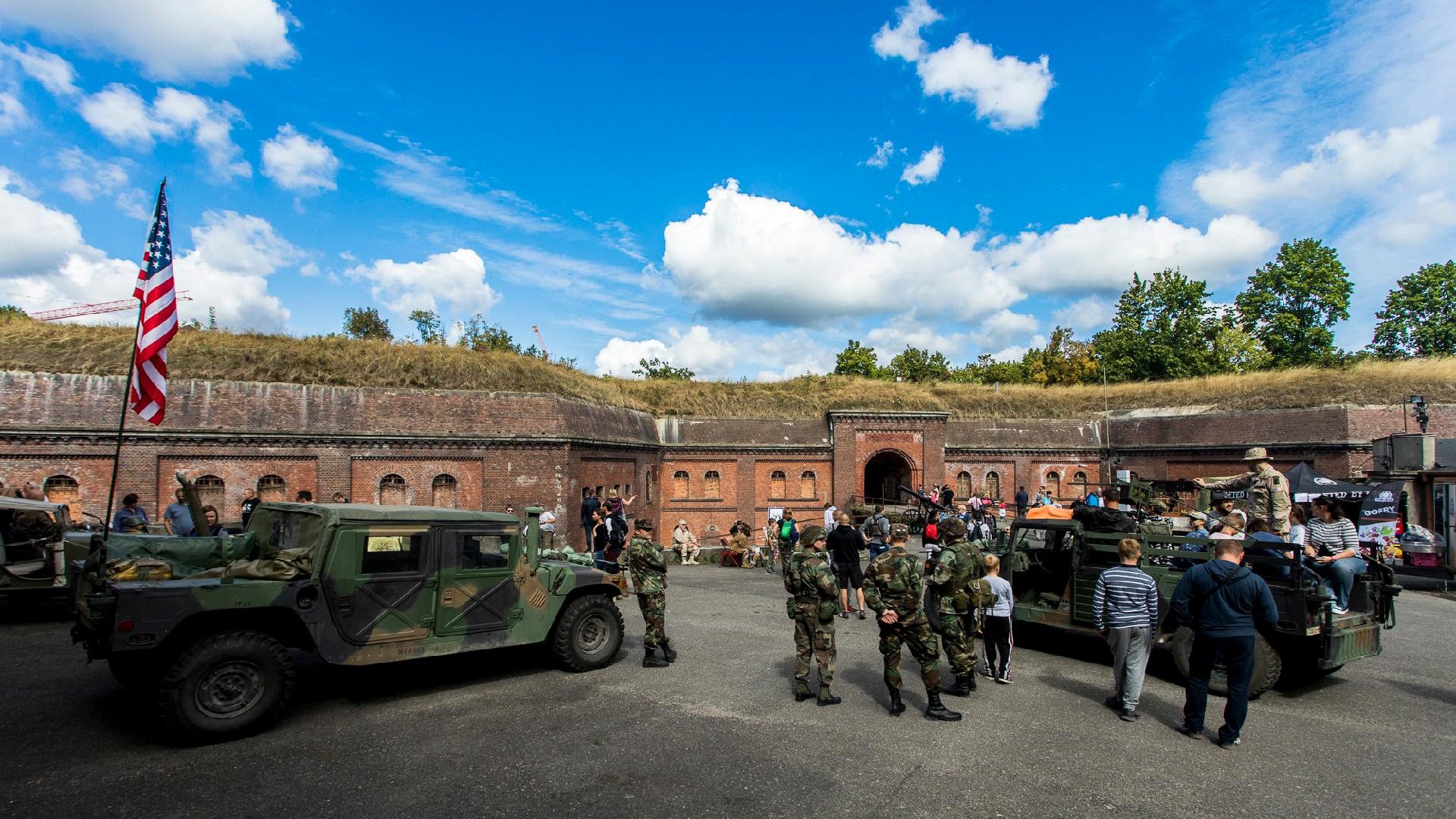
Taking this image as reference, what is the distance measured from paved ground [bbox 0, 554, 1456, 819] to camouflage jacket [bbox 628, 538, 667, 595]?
1002mm

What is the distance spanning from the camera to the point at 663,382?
30484mm

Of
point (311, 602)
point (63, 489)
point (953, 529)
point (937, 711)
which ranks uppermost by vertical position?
point (63, 489)

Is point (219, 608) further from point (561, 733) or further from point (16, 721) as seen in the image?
point (561, 733)

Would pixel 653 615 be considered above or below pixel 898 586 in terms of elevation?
below

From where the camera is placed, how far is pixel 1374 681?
322 inches

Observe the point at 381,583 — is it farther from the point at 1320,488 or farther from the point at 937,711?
the point at 1320,488

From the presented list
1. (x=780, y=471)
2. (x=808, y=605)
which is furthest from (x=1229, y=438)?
(x=808, y=605)

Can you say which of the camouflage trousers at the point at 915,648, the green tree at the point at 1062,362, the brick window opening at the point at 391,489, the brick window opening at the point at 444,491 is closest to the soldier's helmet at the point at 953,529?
the camouflage trousers at the point at 915,648

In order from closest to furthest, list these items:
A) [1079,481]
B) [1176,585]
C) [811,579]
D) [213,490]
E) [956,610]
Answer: [811,579] < [956,610] < [1176,585] < [213,490] < [1079,481]

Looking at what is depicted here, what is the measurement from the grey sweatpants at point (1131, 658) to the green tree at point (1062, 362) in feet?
155

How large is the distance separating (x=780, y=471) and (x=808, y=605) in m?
21.3

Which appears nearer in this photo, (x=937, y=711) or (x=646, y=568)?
(x=937, y=711)

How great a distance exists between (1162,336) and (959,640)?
51350 millimetres

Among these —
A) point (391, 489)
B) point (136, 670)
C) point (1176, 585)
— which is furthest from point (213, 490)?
point (1176, 585)
